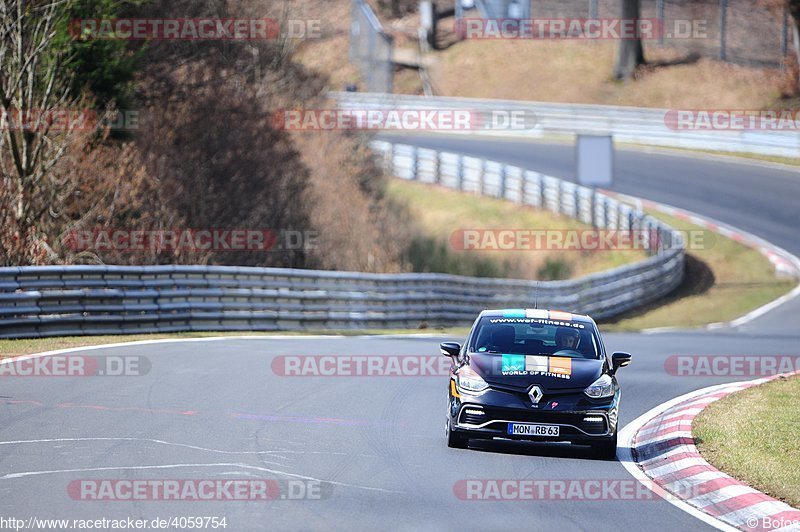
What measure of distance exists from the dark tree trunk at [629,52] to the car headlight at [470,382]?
50.3 meters

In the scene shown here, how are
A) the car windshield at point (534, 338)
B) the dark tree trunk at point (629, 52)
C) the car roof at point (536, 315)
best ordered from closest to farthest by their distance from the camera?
the car windshield at point (534, 338) → the car roof at point (536, 315) → the dark tree trunk at point (629, 52)

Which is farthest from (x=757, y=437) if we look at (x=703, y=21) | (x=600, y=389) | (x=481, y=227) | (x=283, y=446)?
(x=703, y=21)

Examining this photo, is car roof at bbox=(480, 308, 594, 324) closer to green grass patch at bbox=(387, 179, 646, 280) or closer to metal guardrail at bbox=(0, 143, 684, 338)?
metal guardrail at bbox=(0, 143, 684, 338)

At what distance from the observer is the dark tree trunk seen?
5922cm

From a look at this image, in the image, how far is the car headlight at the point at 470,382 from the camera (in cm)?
1161

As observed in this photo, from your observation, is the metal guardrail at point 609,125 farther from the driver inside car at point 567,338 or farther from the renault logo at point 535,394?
the renault logo at point 535,394

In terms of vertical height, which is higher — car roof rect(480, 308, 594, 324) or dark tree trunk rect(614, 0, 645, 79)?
dark tree trunk rect(614, 0, 645, 79)

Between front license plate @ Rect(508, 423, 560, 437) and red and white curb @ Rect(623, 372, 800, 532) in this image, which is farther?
front license plate @ Rect(508, 423, 560, 437)

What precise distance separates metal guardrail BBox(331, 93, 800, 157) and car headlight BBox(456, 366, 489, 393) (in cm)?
3341

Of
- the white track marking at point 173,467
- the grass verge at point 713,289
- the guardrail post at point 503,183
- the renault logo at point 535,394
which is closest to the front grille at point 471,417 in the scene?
the renault logo at point 535,394

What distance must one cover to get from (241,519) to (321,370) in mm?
9198

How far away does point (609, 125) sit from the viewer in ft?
173

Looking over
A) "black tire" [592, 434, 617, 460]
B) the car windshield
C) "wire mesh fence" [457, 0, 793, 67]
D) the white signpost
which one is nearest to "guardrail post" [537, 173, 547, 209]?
the white signpost

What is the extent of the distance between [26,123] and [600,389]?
1551 centimetres
